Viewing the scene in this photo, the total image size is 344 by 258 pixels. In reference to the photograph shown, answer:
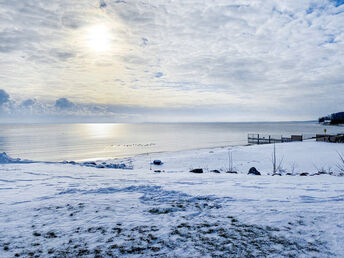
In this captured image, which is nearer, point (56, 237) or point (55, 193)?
point (56, 237)

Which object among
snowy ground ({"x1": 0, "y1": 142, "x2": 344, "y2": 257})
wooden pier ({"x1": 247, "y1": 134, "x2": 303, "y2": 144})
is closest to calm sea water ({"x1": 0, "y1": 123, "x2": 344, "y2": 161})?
wooden pier ({"x1": 247, "y1": 134, "x2": 303, "y2": 144})

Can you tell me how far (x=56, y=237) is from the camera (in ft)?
8.60

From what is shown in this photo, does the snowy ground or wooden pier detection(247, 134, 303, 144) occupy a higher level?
the snowy ground

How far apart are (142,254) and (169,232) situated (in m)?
0.56

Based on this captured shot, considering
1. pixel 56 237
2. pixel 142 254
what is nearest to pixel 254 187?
pixel 142 254

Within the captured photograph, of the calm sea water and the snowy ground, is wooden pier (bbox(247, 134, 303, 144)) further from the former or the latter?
the snowy ground

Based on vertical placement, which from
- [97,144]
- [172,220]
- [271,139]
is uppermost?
[172,220]

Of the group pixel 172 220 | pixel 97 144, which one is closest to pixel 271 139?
A: pixel 97 144

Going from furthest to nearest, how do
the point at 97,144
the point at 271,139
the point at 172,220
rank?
the point at 97,144 < the point at 271,139 < the point at 172,220

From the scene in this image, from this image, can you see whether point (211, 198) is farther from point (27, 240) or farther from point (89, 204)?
point (27, 240)

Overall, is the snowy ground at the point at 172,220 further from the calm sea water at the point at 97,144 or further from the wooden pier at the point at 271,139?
the wooden pier at the point at 271,139

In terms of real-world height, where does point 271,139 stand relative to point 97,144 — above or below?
above

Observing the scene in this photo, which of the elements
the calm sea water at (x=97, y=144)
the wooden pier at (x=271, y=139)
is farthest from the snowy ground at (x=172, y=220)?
the wooden pier at (x=271, y=139)

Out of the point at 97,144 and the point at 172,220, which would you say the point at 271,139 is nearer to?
the point at 97,144
